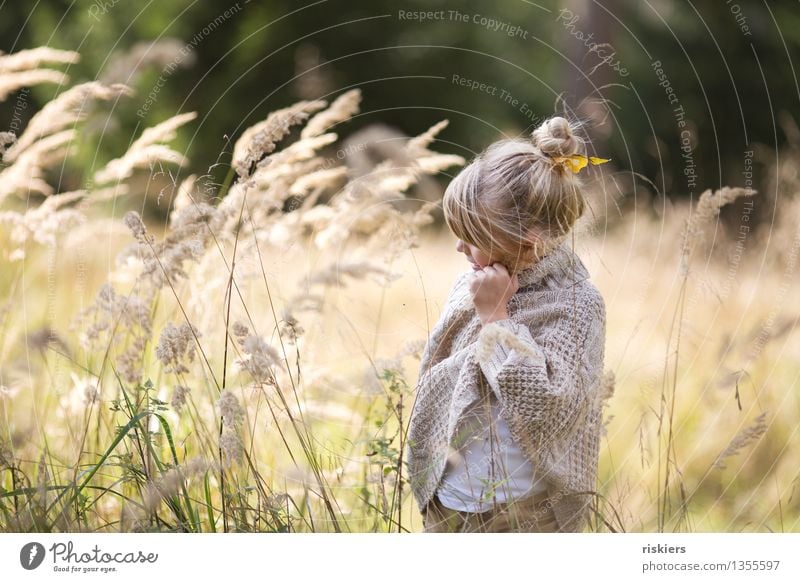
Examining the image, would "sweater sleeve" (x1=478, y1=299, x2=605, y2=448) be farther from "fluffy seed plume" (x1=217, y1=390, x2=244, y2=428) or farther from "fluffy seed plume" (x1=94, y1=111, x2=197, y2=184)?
"fluffy seed plume" (x1=94, y1=111, x2=197, y2=184)

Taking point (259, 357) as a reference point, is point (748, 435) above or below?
below

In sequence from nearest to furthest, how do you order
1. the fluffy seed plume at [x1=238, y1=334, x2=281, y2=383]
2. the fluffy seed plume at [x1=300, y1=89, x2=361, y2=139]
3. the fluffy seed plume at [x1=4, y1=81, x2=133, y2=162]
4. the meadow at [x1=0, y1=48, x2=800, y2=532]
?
the fluffy seed plume at [x1=238, y1=334, x2=281, y2=383], the meadow at [x1=0, y1=48, x2=800, y2=532], the fluffy seed plume at [x1=4, y1=81, x2=133, y2=162], the fluffy seed plume at [x1=300, y1=89, x2=361, y2=139]

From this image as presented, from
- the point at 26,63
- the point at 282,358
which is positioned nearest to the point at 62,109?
the point at 26,63

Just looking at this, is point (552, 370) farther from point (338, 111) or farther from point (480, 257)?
point (338, 111)

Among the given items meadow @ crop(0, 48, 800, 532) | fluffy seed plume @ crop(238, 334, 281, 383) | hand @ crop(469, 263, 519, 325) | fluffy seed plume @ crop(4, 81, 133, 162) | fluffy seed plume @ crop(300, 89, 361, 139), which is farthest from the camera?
fluffy seed plume @ crop(300, 89, 361, 139)

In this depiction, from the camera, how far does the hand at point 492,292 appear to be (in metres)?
1.81

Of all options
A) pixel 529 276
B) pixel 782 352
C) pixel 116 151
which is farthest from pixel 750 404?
pixel 116 151

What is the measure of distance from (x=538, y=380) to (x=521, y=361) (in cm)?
5

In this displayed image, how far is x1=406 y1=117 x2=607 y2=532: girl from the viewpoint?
1796mm

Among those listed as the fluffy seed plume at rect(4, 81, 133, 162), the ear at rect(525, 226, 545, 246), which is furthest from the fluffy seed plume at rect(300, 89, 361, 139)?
the ear at rect(525, 226, 545, 246)

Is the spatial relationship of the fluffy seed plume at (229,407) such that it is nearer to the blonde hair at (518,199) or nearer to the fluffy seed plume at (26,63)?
the blonde hair at (518,199)

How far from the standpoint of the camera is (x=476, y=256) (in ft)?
6.16

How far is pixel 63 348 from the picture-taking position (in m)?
2.01
